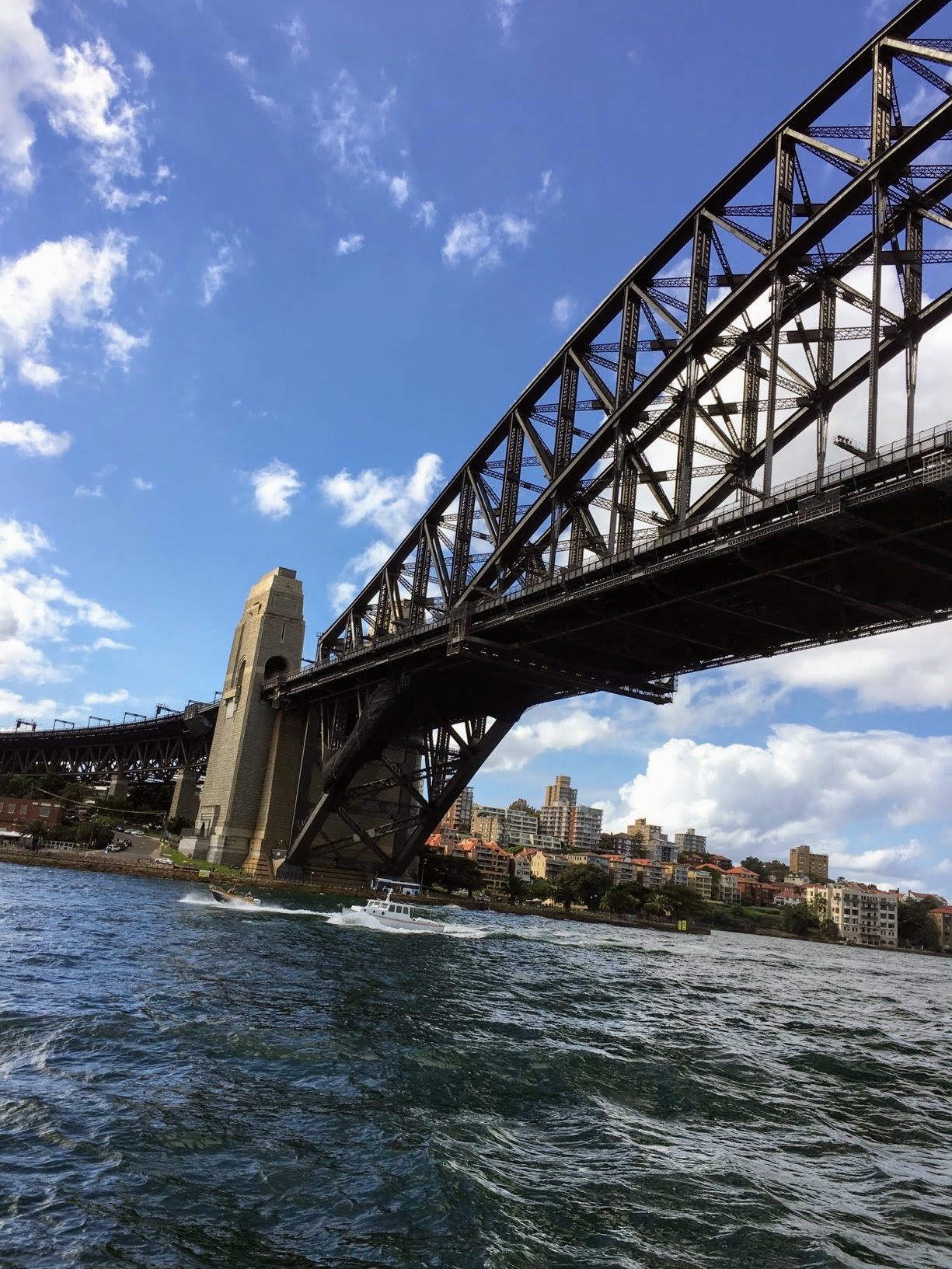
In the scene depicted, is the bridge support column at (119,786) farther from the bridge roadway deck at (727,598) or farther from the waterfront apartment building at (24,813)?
the bridge roadway deck at (727,598)

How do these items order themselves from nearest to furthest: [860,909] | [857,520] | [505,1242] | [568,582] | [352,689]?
[505,1242] < [857,520] < [568,582] < [352,689] < [860,909]

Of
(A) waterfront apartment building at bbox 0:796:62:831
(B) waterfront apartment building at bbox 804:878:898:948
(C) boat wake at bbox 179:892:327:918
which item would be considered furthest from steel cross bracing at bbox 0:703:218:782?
(B) waterfront apartment building at bbox 804:878:898:948

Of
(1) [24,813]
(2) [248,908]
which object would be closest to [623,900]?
(1) [24,813]

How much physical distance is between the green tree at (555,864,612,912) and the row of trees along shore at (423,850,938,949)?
10 cm

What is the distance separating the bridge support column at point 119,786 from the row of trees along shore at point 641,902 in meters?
50.4

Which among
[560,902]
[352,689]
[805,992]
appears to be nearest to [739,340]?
[805,992]

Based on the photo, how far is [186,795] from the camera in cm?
11512

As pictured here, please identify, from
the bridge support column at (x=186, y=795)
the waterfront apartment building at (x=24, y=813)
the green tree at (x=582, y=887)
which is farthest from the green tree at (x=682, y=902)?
the waterfront apartment building at (x=24, y=813)

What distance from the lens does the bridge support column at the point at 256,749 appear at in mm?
77375

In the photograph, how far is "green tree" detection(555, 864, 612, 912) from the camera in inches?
4936

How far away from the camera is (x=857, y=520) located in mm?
30156

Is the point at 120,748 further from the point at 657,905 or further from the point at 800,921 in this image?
the point at 800,921

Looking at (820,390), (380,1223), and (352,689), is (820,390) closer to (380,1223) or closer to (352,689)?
(380,1223)

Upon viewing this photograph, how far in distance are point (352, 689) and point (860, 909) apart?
13907cm
